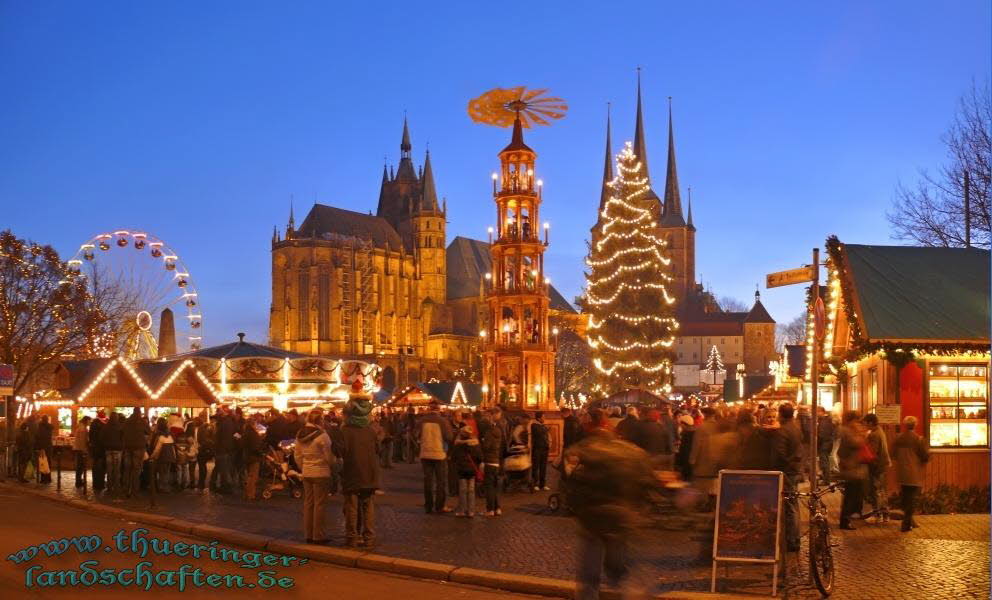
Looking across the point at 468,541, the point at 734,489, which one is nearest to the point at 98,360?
the point at 468,541

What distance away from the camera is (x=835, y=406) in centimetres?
2127

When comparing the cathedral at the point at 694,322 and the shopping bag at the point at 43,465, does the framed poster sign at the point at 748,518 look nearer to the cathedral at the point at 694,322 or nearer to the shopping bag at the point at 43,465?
the shopping bag at the point at 43,465

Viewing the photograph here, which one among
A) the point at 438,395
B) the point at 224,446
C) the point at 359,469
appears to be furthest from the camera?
the point at 438,395

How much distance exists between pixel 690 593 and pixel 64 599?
549cm

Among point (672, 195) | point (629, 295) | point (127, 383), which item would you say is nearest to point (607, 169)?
point (672, 195)

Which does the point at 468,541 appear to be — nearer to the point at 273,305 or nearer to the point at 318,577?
the point at 318,577

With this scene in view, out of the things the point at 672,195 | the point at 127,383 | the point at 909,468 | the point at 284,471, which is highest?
the point at 672,195

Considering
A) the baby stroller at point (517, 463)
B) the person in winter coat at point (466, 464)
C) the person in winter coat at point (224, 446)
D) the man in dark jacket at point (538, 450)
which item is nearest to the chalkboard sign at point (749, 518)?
the person in winter coat at point (466, 464)

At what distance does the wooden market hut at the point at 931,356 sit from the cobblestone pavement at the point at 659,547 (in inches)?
49.3

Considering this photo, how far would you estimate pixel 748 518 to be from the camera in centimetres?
1011

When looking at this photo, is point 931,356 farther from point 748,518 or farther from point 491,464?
point 748,518

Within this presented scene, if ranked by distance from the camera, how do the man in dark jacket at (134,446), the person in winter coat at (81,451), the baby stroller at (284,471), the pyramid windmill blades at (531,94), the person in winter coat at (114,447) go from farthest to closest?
1. the pyramid windmill blades at (531,94)
2. the person in winter coat at (81,451)
3. the person in winter coat at (114,447)
4. the baby stroller at (284,471)
5. the man in dark jacket at (134,446)

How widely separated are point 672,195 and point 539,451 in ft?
383

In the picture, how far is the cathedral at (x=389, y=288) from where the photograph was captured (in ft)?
355
